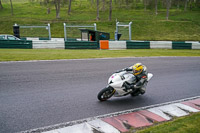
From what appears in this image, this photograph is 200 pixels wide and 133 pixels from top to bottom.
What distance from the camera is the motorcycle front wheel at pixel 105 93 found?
7.45 metres

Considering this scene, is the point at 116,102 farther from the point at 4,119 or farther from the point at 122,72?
the point at 4,119

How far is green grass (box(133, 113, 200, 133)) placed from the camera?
17.5 ft

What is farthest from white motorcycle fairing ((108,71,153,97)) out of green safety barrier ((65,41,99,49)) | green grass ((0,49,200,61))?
green safety barrier ((65,41,99,49))

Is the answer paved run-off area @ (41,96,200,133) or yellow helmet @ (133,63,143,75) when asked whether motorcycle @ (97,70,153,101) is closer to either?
yellow helmet @ (133,63,143,75)

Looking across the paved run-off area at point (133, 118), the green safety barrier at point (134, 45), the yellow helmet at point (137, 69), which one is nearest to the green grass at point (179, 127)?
the paved run-off area at point (133, 118)

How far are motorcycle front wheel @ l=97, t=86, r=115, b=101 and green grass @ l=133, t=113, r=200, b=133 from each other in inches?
85.2

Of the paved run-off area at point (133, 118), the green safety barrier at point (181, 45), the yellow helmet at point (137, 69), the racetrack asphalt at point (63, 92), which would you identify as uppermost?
the green safety barrier at point (181, 45)

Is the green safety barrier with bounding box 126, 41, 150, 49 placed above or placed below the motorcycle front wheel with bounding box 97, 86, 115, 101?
above

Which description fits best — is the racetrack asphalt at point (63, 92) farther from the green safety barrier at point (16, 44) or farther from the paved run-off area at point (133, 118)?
the green safety barrier at point (16, 44)

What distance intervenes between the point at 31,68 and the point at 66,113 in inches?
237

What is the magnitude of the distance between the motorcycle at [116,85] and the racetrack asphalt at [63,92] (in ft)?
0.91

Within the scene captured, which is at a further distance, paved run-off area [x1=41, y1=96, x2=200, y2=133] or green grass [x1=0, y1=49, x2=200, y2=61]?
green grass [x1=0, y1=49, x2=200, y2=61]

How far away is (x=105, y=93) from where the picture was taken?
7.55 m

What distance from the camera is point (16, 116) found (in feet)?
19.7
